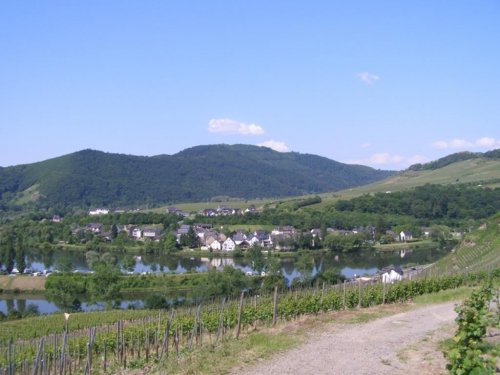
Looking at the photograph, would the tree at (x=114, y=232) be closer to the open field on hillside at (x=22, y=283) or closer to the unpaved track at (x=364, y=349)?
the open field on hillside at (x=22, y=283)

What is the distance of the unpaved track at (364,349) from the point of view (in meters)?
9.95

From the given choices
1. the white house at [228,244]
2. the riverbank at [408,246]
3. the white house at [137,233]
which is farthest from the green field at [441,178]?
the white house at [137,233]

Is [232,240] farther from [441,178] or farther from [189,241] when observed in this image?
[441,178]

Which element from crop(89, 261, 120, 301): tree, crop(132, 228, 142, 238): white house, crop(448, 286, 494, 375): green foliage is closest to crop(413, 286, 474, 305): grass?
crop(448, 286, 494, 375): green foliage

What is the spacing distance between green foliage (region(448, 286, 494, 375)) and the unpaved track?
1.68 metres

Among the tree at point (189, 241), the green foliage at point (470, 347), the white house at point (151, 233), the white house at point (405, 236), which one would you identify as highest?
the green foliage at point (470, 347)

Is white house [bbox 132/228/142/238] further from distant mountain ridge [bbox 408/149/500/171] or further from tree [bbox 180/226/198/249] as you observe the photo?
distant mountain ridge [bbox 408/149/500/171]

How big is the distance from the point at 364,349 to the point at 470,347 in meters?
3.41

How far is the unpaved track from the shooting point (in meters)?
9.95

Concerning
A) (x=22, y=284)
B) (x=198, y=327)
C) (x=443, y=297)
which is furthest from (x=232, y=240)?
(x=198, y=327)

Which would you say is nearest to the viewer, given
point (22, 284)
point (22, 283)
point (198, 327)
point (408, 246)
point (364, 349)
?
point (364, 349)

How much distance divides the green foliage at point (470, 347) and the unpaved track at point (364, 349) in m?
1.68

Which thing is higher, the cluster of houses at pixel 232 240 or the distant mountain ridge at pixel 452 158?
the distant mountain ridge at pixel 452 158

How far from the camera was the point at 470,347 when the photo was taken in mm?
8031
